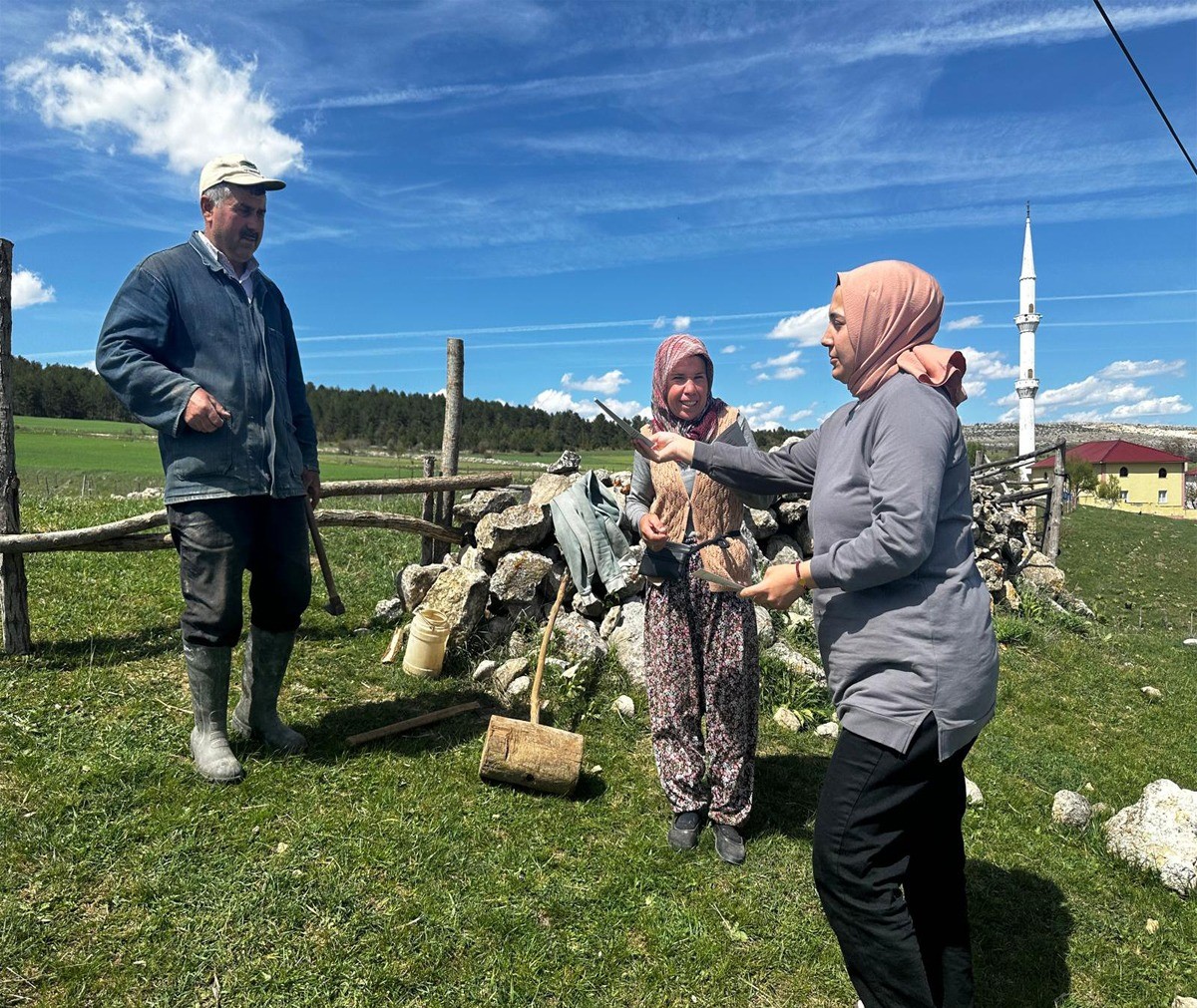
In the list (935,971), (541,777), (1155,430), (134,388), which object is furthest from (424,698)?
(1155,430)

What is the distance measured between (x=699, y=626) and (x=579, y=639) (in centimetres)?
256

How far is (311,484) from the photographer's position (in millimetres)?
4469

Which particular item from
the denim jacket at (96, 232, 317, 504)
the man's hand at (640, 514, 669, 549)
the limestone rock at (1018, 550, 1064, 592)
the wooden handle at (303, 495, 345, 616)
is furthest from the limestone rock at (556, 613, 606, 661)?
the limestone rock at (1018, 550, 1064, 592)

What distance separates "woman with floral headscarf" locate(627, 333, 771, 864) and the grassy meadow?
1.02ft

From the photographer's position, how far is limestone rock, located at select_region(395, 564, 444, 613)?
6.55 metres

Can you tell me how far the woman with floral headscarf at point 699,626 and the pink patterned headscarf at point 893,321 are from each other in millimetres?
1299

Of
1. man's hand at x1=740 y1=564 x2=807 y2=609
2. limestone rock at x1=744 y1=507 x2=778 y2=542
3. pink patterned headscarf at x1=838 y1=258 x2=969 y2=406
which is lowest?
limestone rock at x1=744 y1=507 x2=778 y2=542

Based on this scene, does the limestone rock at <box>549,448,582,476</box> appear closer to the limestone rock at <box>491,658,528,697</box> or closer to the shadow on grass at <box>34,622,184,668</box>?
the limestone rock at <box>491,658,528,697</box>

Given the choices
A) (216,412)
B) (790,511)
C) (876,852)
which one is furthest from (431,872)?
(790,511)

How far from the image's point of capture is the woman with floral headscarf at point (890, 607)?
2.05 m

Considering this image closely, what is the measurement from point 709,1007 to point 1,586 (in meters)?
5.26

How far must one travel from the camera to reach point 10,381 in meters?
5.39

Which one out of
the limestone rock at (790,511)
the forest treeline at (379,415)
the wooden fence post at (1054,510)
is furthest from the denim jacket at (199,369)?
the forest treeline at (379,415)

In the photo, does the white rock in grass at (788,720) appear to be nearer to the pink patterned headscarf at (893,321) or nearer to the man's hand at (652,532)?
the man's hand at (652,532)
